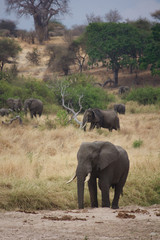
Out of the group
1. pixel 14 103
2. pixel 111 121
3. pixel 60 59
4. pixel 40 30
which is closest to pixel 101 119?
pixel 111 121

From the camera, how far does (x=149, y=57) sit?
3925cm

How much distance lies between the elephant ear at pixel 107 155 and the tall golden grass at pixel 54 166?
1333 millimetres

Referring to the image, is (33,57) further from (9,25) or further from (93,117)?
(93,117)

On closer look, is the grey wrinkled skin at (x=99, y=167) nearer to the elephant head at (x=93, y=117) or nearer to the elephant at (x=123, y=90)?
the elephant head at (x=93, y=117)

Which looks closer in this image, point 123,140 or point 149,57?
point 123,140

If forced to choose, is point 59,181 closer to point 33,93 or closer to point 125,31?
point 33,93

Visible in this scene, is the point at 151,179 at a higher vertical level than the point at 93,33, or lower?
lower

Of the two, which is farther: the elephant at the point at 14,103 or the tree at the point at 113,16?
the tree at the point at 113,16

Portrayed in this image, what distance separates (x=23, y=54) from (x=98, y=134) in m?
39.5

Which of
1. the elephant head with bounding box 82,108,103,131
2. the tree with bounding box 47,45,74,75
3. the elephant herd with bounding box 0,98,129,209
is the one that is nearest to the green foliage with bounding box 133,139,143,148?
the elephant head with bounding box 82,108,103,131

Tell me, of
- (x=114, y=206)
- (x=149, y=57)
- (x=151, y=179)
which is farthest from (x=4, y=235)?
(x=149, y=57)

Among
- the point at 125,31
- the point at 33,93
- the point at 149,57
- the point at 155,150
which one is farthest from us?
the point at 125,31

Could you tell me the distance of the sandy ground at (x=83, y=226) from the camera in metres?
4.52

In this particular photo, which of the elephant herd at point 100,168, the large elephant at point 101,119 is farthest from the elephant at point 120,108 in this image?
the elephant herd at point 100,168
